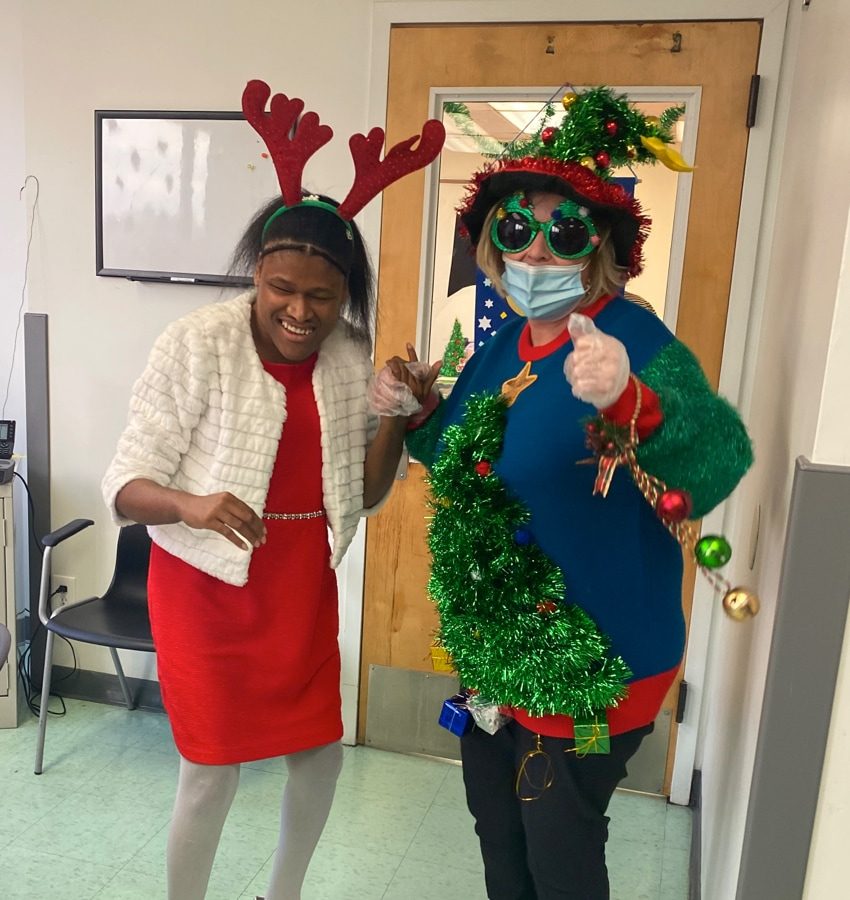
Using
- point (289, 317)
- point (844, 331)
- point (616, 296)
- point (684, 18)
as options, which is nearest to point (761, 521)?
point (616, 296)

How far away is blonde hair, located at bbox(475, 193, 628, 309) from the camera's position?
121 cm

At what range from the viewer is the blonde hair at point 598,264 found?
1.21m

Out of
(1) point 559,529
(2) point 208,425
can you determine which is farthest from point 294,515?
(1) point 559,529

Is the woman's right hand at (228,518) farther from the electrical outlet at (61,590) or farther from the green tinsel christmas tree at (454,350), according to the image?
the electrical outlet at (61,590)

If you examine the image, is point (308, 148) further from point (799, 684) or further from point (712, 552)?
point (799, 684)

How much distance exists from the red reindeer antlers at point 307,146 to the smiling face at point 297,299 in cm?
11

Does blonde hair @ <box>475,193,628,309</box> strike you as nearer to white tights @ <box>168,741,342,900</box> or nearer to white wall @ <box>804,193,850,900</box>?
white wall @ <box>804,193,850,900</box>

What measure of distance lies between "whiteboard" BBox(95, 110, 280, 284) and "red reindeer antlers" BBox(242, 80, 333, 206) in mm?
975

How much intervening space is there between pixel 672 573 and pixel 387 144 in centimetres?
151

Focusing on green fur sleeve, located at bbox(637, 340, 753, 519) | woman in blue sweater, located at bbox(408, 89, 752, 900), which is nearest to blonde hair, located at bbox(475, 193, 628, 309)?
woman in blue sweater, located at bbox(408, 89, 752, 900)

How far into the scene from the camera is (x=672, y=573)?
1.27 meters

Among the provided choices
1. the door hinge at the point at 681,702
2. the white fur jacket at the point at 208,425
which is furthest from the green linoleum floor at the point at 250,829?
the white fur jacket at the point at 208,425

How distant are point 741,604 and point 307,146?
3.21 ft

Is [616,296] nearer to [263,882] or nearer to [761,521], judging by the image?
[761,521]
